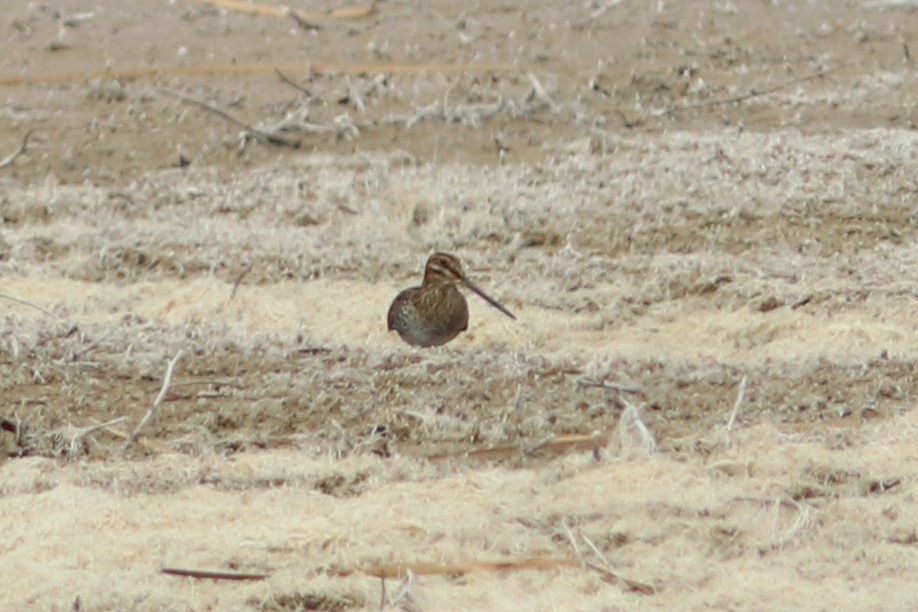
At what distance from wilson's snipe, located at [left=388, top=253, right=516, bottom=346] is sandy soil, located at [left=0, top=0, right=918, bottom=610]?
0.10 metres

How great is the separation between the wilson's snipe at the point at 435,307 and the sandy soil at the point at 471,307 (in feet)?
0.32

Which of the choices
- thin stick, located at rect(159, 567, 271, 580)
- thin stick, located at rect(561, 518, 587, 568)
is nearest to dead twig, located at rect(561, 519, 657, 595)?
thin stick, located at rect(561, 518, 587, 568)

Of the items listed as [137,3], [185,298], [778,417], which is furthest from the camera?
[137,3]

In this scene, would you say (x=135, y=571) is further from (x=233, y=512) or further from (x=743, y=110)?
(x=743, y=110)

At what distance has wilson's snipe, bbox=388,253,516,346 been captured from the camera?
712 centimetres

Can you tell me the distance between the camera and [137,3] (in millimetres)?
12320

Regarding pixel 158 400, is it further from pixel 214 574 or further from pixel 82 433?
pixel 214 574

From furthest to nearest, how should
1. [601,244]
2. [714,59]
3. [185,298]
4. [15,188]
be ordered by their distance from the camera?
[714,59]
[15,188]
[601,244]
[185,298]

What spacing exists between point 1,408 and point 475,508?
1568 millimetres

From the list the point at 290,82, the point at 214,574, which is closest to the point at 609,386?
the point at 214,574

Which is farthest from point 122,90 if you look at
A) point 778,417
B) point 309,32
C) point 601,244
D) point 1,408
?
point 778,417

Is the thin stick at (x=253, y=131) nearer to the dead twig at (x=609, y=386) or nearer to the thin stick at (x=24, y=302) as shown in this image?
the thin stick at (x=24, y=302)

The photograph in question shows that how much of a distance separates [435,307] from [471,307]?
849mm

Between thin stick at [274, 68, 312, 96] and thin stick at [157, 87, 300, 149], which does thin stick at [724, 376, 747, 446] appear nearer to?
thin stick at [157, 87, 300, 149]
